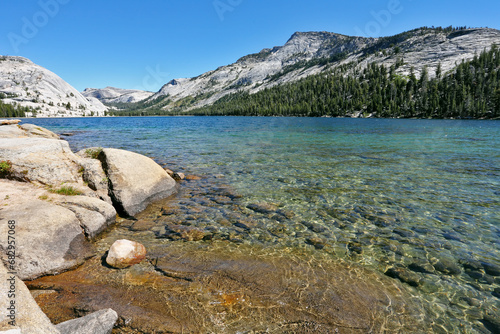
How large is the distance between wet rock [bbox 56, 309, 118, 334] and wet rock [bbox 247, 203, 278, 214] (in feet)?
21.9

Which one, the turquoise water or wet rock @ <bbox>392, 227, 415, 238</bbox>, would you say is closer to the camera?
the turquoise water

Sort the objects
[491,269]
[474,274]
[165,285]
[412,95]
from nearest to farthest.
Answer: [165,285]
[474,274]
[491,269]
[412,95]

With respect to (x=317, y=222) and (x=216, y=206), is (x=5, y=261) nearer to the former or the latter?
(x=216, y=206)

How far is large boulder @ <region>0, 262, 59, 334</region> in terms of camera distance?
347cm

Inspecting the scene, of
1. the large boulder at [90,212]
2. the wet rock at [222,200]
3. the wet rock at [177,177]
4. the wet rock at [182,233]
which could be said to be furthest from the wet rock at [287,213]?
the wet rock at [177,177]

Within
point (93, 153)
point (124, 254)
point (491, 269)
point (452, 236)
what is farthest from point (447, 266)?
point (93, 153)

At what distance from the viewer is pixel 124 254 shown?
21.8 feet

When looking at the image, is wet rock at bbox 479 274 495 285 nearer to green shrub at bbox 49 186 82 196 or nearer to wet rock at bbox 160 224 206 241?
wet rock at bbox 160 224 206 241

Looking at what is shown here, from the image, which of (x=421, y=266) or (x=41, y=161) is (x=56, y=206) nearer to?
(x=41, y=161)

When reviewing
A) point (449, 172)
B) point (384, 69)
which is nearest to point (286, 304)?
point (449, 172)

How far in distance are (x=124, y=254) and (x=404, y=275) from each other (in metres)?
7.65

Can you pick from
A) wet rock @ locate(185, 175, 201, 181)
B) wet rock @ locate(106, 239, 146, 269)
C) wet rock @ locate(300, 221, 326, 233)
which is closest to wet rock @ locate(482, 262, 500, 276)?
wet rock @ locate(300, 221, 326, 233)

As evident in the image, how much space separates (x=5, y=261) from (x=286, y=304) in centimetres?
679

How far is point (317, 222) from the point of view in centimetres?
931
